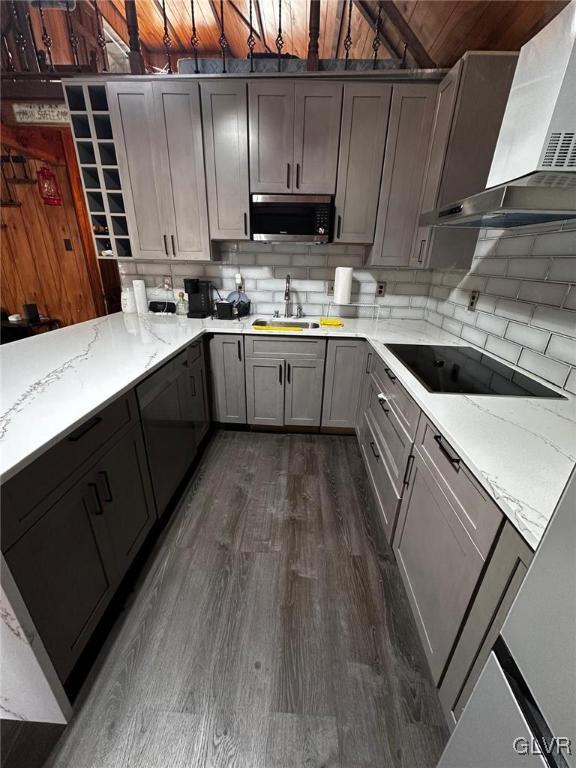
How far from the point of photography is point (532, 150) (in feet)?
3.28

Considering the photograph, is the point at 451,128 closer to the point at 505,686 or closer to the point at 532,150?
the point at 532,150

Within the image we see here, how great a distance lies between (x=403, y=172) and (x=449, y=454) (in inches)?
79.4

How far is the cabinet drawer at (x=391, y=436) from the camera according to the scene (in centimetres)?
139

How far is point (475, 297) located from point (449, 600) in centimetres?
169

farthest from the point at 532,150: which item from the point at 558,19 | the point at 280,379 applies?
the point at 280,379

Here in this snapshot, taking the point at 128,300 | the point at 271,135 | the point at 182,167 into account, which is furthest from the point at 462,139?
the point at 128,300

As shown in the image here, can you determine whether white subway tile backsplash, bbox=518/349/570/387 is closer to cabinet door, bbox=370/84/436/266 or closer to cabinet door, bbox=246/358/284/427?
cabinet door, bbox=370/84/436/266

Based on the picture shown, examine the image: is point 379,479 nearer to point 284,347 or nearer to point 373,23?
point 284,347

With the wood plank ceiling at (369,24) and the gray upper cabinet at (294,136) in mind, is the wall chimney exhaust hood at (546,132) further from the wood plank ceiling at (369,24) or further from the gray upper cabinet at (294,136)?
the gray upper cabinet at (294,136)

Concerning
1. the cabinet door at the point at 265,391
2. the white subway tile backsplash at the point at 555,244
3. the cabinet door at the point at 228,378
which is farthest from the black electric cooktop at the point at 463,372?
the cabinet door at the point at 228,378

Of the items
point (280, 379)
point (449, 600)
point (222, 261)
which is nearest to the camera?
point (449, 600)

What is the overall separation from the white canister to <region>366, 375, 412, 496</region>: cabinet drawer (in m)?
2.09

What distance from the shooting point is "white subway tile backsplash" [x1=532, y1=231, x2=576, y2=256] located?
1.27 m

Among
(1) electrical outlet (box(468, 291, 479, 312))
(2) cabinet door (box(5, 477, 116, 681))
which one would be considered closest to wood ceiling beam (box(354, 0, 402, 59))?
(1) electrical outlet (box(468, 291, 479, 312))
